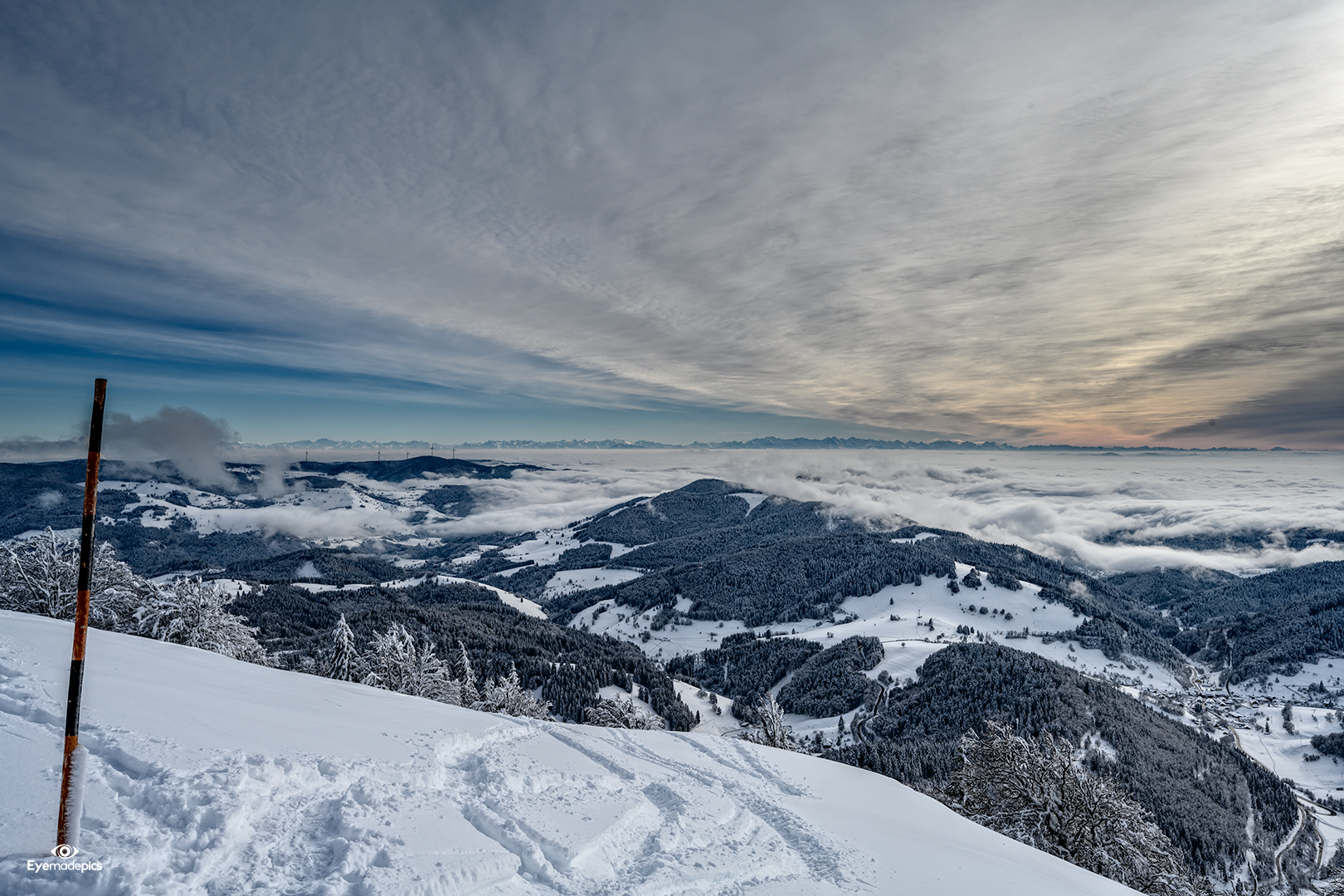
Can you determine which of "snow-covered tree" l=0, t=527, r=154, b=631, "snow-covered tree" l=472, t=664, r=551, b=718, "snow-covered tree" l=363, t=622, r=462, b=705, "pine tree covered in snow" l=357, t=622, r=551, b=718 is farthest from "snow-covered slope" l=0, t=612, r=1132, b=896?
"snow-covered tree" l=472, t=664, r=551, b=718

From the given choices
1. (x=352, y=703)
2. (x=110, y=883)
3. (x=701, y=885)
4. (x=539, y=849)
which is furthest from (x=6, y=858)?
(x=352, y=703)

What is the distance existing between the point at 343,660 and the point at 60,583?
16.2 meters

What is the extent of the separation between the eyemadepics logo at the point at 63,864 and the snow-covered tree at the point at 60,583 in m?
27.5

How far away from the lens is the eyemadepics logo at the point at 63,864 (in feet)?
20.4

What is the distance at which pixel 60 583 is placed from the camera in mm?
27484

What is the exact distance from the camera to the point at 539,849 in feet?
31.3

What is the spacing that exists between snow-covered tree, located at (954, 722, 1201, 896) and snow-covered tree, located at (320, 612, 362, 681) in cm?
3920

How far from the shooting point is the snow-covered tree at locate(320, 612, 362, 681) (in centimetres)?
3788

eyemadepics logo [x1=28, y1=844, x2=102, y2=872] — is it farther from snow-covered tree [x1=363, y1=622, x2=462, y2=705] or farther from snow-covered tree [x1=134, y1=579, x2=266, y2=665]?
snow-covered tree [x1=363, y1=622, x2=462, y2=705]

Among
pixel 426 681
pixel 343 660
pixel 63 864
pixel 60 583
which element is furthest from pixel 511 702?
pixel 63 864

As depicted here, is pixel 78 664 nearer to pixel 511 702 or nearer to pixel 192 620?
pixel 192 620

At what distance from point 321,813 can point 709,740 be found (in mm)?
13143

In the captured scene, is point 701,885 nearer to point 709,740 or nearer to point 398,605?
point 709,740

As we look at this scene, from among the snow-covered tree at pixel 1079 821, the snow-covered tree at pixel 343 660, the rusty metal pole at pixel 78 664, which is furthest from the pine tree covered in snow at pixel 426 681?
the rusty metal pole at pixel 78 664
